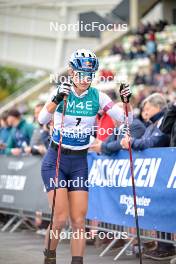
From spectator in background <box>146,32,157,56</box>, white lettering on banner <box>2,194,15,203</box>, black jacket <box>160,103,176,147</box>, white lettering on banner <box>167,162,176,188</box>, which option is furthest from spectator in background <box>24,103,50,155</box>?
spectator in background <box>146,32,157,56</box>

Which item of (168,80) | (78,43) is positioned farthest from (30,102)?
(168,80)

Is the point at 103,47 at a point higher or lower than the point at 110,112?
higher

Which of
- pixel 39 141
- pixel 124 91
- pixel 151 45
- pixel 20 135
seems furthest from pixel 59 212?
pixel 151 45

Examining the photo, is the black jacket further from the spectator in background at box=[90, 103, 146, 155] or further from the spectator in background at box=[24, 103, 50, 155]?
the spectator in background at box=[24, 103, 50, 155]

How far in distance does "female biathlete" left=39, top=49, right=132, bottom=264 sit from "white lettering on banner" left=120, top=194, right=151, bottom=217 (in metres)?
1.32

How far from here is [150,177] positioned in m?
8.08

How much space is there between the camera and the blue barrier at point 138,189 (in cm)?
774

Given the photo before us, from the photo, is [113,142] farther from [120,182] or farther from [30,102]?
[30,102]

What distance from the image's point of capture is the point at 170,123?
807cm

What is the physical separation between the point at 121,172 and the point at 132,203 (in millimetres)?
499

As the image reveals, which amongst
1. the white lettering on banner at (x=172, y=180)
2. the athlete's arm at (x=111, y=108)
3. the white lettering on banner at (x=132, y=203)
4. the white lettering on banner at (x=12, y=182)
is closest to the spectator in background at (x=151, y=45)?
the white lettering on banner at (x=12, y=182)

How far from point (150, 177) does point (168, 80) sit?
16690 mm

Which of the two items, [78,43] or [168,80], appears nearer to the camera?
[168,80]

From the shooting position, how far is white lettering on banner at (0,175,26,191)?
38.8 ft
